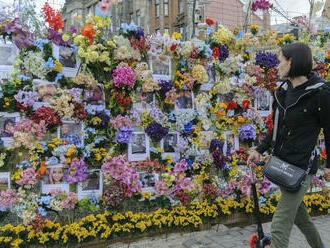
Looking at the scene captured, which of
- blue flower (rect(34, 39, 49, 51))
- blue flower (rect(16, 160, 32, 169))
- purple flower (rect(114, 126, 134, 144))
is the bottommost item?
blue flower (rect(16, 160, 32, 169))

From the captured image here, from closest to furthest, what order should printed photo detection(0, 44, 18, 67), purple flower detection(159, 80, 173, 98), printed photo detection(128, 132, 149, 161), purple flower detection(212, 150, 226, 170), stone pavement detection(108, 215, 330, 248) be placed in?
printed photo detection(0, 44, 18, 67) → stone pavement detection(108, 215, 330, 248) → printed photo detection(128, 132, 149, 161) → purple flower detection(159, 80, 173, 98) → purple flower detection(212, 150, 226, 170)

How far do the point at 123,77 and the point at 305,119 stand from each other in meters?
1.93

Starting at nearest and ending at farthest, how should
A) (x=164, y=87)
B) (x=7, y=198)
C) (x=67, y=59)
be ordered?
(x=7, y=198)
(x=67, y=59)
(x=164, y=87)

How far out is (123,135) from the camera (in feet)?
11.3

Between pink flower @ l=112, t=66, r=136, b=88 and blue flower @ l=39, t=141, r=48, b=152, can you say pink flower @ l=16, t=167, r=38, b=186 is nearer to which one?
blue flower @ l=39, t=141, r=48, b=152

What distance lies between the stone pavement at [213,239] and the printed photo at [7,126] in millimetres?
1576

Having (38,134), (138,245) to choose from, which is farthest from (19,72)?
(138,245)

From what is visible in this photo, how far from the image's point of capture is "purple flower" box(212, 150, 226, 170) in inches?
153

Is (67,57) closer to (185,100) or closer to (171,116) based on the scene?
(171,116)

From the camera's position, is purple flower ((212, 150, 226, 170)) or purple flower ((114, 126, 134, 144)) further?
purple flower ((212, 150, 226, 170))

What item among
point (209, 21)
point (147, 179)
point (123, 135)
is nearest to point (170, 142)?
point (147, 179)

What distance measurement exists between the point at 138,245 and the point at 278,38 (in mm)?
3490

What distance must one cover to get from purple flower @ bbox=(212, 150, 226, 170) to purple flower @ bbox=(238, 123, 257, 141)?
41 centimetres

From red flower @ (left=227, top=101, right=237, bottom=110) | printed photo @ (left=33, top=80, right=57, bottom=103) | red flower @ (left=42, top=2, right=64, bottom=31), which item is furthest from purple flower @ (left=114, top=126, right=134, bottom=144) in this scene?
red flower @ (left=227, top=101, right=237, bottom=110)
